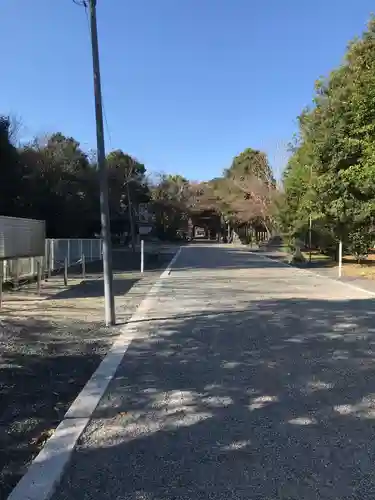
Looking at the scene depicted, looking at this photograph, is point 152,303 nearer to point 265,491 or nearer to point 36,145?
point 265,491

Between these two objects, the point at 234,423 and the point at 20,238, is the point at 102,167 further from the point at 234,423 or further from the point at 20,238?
the point at 234,423

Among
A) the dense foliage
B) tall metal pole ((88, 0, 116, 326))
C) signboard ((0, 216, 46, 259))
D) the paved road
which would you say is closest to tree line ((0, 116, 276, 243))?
the dense foliage

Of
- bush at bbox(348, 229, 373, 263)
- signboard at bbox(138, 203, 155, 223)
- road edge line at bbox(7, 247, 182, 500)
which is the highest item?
signboard at bbox(138, 203, 155, 223)

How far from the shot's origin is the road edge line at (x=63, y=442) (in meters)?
3.49

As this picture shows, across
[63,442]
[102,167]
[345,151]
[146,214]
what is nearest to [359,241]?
[345,151]

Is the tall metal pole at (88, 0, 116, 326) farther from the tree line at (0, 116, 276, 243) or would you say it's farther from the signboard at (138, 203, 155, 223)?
the signboard at (138, 203, 155, 223)

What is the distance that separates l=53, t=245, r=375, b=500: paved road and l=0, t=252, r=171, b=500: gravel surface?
437 millimetres

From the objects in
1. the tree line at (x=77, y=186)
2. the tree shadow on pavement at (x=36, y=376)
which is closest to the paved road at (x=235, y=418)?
the tree shadow on pavement at (x=36, y=376)

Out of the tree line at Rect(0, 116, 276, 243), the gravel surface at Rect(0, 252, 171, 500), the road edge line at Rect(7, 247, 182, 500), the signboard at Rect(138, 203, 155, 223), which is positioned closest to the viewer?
the road edge line at Rect(7, 247, 182, 500)

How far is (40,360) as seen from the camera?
697 cm

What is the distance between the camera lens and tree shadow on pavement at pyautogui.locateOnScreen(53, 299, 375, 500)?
3.55 metres

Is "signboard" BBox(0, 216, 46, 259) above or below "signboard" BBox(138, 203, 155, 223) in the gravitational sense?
below

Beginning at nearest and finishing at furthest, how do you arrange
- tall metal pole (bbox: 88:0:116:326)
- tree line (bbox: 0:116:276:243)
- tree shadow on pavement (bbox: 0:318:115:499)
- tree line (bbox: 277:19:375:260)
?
Answer: tree shadow on pavement (bbox: 0:318:115:499), tall metal pole (bbox: 88:0:116:326), tree line (bbox: 277:19:375:260), tree line (bbox: 0:116:276:243)

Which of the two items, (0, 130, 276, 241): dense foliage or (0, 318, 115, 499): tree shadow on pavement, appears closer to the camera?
(0, 318, 115, 499): tree shadow on pavement
